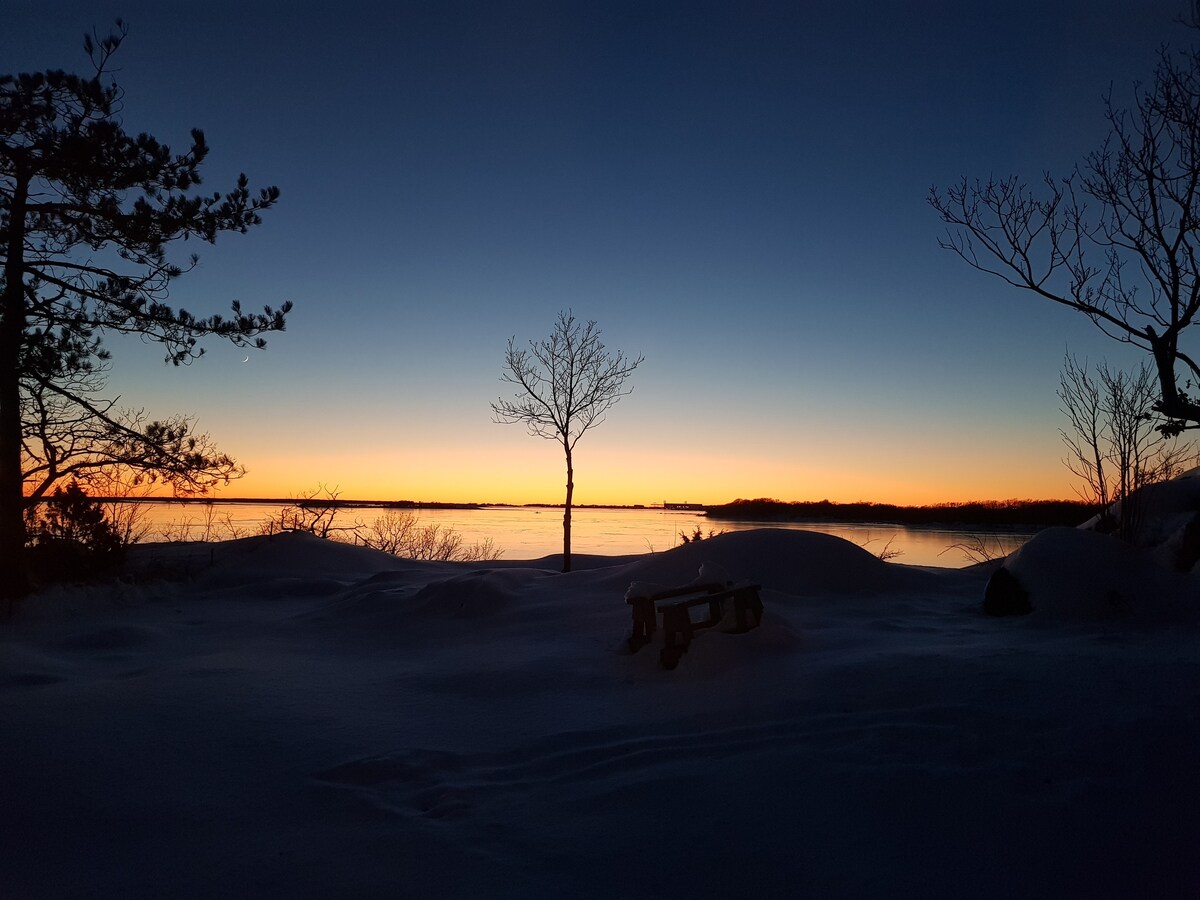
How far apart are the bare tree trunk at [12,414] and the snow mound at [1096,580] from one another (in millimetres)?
13018

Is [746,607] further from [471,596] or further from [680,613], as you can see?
[471,596]

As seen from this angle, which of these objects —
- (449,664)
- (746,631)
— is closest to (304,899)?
(449,664)

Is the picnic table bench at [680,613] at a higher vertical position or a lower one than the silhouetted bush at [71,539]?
lower

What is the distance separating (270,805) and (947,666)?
4396mm

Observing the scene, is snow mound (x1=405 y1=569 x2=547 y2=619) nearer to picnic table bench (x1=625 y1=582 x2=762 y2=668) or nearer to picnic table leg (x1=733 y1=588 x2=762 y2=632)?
picnic table bench (x1=625 y1=582 x2=762 y2=668)

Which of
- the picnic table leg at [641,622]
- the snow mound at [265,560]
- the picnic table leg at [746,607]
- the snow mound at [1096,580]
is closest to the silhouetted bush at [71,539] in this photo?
the snow mound at [265,560]

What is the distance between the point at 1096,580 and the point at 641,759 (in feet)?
17.7

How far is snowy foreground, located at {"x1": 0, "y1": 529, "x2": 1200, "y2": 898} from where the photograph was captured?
2898mm

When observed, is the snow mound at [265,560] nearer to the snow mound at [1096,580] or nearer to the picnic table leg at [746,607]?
the picnic table leg at [746,607]

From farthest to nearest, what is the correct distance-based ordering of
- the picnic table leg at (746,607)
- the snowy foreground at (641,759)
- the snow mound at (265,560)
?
the snow mound at (265,560) < the picnic table leg at (746,607) < the snowy foreground at (641,759)

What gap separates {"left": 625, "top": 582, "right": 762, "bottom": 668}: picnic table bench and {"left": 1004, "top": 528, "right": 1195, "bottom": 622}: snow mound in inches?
118

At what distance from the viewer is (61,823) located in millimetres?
3312

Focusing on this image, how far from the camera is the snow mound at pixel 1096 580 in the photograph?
6.50 m

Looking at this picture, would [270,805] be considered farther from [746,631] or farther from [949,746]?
[746,631]
